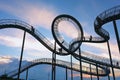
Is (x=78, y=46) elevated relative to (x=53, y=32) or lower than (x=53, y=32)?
lower

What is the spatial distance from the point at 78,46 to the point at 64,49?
3203 millimetres

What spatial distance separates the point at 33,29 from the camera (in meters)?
24.9

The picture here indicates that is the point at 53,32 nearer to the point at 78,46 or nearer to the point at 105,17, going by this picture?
the point at 78,46

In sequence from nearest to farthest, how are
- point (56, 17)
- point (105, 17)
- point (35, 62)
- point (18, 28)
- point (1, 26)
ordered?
point (105, 17), point (1, 26), point (18, 28), point (56, 17), point (35, 62)

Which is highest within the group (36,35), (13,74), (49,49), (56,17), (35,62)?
(56,17)

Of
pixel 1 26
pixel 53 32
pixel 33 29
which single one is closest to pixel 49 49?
pixel 53 32

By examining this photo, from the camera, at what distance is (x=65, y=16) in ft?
91.4

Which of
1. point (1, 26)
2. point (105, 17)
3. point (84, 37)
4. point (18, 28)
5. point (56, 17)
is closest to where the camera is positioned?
point (105, 17)

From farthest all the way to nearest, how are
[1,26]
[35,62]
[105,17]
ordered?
[35,62] < [1,26] < [105,17]

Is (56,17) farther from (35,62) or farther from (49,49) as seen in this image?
(35,62)

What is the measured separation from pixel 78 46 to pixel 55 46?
15.7ft

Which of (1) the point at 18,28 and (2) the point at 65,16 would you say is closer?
(1) the point at 18,28

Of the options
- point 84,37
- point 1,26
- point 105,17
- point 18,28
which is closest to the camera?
point 105,17

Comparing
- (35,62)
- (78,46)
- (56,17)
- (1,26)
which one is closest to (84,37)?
(78,46)
